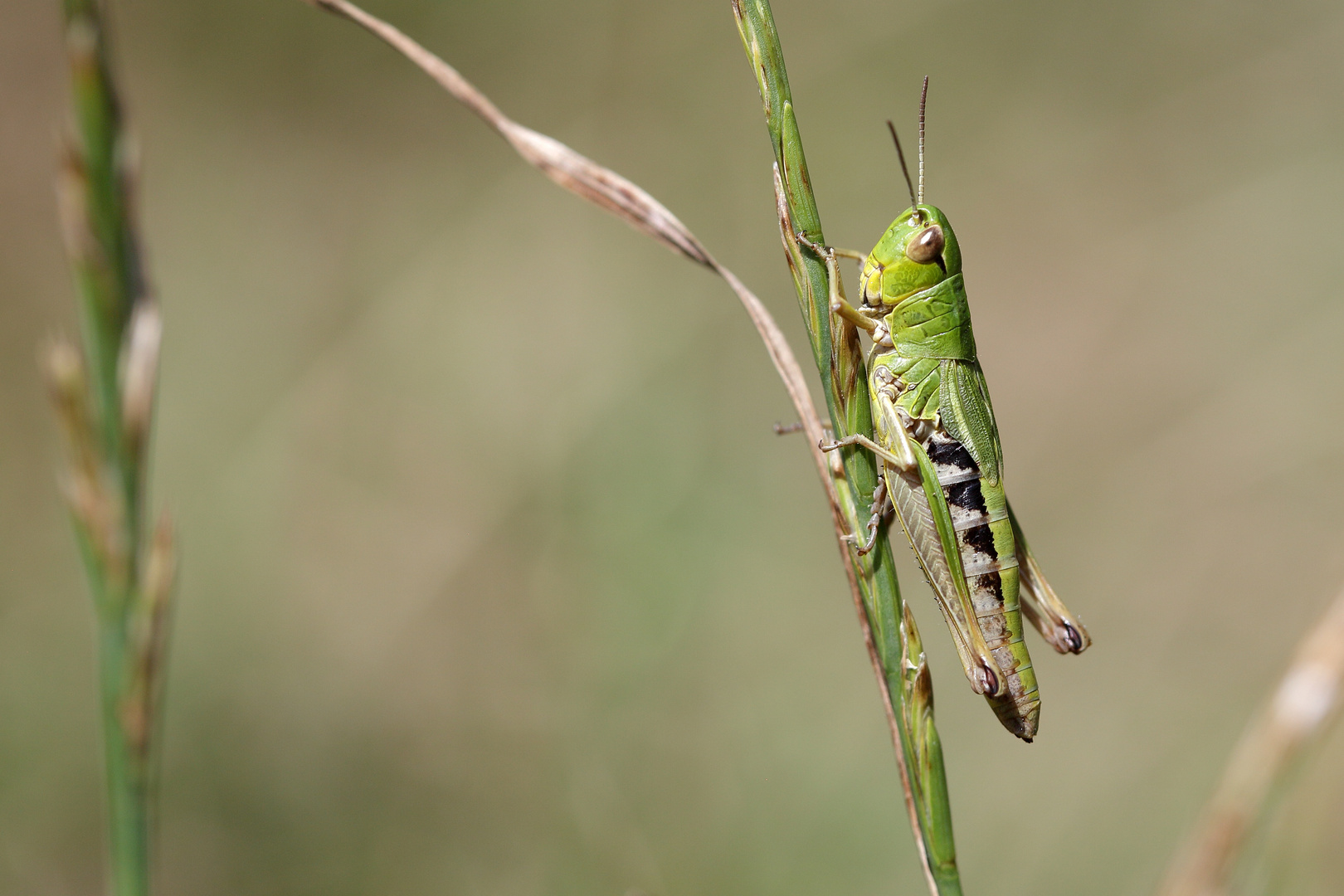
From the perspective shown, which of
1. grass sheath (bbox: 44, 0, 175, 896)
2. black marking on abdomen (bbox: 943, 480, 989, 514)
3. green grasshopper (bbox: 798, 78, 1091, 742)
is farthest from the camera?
black marking on abdomen (bbox: 943, 480, 989, 514)

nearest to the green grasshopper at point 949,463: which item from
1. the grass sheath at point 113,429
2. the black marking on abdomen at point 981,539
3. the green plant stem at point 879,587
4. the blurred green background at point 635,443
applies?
the black marking on abdomen at point 981,539

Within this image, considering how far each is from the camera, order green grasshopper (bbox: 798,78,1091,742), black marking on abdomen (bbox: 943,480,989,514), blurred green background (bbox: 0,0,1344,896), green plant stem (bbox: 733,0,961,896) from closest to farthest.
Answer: green plant stem (bbox: 733,0,961,896) → green grasshopper (bbox: 798,78,1091,742) → black marking on abdomen (bbox: 943,480,989,514) → blurred green background (bbox: 0,0,1344,896)

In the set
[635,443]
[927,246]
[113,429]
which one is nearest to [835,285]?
[927,246]

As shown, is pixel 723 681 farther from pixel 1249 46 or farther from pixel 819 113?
pixel 1249 46

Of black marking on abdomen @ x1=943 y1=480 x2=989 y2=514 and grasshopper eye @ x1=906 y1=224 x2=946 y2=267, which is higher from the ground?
grasshopper eye @ x1=906 y1=224 x2=946 y2=267

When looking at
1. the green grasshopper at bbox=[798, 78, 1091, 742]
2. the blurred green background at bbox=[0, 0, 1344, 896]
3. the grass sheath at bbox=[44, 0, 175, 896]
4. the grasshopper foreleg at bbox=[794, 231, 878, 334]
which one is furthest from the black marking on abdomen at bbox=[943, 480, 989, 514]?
the grass sheath at bbox=[44, 0, 175, 896]

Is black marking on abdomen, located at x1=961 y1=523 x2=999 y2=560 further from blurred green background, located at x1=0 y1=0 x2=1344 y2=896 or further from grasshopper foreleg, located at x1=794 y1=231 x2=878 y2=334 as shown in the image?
blurred green background, located at x1=0 y1=0 x2=1344 y2=896

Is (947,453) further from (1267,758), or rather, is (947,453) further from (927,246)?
(1267,758)
